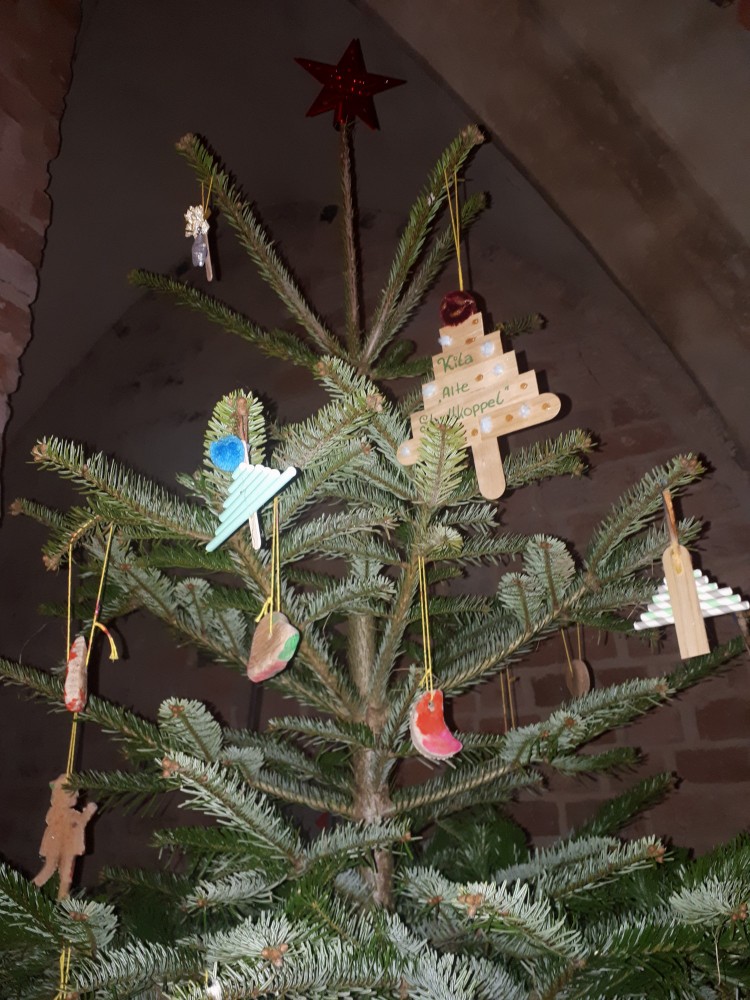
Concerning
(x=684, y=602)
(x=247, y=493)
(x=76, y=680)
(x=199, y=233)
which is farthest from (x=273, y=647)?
(x=199, y=233)

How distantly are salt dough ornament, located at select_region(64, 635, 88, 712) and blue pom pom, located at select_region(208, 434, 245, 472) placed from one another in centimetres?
39

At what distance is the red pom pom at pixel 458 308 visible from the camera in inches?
46.3

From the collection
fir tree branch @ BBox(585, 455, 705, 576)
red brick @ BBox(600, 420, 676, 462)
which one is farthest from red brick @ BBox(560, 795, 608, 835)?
fir tree branch @ BBox(585, 455, 705, 576)

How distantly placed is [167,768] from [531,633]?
0.58 metres

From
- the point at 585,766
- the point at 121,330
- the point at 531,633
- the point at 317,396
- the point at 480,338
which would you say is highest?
the point at 121,330

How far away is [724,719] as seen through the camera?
181cm

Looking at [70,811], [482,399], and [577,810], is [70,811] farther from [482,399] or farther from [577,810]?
[577,810]

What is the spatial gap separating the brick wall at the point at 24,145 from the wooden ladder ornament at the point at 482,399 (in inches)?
39.0

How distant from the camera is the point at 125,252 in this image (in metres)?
2.70

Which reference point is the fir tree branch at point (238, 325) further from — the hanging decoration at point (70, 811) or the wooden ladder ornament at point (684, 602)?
the wooden ladder ornament at point (684, 602)

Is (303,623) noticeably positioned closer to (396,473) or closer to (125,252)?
(396,473)

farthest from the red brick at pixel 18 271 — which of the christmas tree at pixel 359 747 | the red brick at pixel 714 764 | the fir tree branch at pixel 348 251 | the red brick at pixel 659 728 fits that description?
the red brick at pixel 714 764

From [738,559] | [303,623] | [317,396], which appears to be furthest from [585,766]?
[317,396]

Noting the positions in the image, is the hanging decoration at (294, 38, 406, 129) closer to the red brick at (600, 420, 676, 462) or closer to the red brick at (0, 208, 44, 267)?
the red brick at (0, 208, 44, 267)
